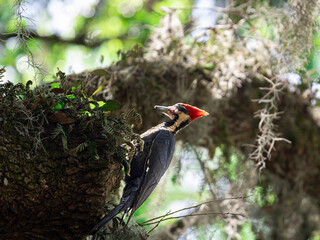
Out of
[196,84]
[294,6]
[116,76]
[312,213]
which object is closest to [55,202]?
[116,76]

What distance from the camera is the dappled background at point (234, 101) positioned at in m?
3.20

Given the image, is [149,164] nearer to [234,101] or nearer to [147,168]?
[147,168]

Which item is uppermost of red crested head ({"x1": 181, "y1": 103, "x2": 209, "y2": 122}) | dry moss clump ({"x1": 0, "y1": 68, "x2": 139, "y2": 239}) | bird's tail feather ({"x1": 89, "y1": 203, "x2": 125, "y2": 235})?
red crested head ({"x1": 181, "y1": 103, "x2": 209, "y2": 122})

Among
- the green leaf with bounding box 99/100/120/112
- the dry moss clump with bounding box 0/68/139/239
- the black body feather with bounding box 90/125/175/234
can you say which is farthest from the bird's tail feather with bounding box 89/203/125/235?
the green leaf with bounding box 99/100/120/112

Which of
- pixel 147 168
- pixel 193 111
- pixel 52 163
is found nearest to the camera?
pixel 52 163

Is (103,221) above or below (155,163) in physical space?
below

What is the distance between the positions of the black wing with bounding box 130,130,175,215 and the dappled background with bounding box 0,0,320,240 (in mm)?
901

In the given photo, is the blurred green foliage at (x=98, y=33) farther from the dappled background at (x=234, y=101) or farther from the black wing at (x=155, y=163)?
the black wing at (x=155, y=163)

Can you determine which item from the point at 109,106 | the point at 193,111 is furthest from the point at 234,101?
the point at 109,106

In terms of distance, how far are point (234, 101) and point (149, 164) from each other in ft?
6.26

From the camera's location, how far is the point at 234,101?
150 inches

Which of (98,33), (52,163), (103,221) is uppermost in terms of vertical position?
(98,33)

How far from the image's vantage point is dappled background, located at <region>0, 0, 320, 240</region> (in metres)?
3.20

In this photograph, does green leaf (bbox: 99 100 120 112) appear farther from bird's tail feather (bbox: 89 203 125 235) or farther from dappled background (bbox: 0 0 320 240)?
dappled background (bbox: 0 0 320 240)
